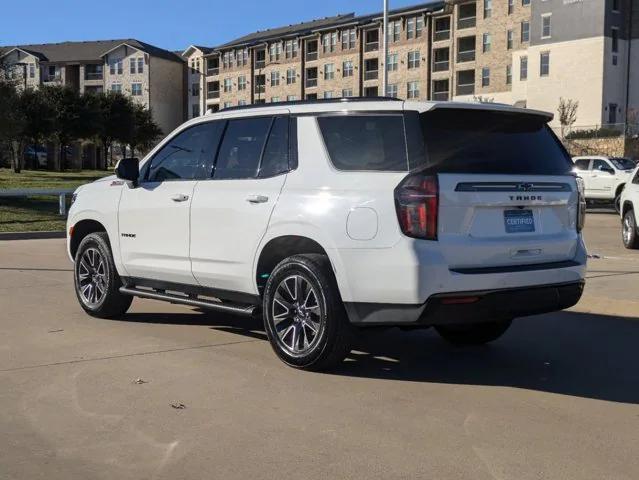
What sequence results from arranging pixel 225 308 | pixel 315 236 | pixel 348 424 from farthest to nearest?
1. pixel 225 308
2. pixel 315 236
3. pixel 348 424

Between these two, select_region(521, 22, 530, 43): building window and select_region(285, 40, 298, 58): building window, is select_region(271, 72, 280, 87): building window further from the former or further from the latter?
select_region(521, 22, 530, 43): building window

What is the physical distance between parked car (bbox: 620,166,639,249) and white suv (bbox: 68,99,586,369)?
890cm

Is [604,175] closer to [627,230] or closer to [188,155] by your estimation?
[627,230]

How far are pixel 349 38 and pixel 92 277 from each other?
74333 millimetres

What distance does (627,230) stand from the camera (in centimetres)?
1538

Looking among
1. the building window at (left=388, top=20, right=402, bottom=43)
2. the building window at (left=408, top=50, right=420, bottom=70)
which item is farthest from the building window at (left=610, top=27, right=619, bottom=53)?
the building window at (left=388, top=20, right=402, bottom=43)

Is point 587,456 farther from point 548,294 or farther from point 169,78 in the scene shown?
point 169,78

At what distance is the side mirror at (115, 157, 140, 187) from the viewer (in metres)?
7.61

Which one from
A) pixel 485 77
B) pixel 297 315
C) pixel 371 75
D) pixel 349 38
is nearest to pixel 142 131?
pixel 349 38

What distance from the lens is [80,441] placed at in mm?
4520

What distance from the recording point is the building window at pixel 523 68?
64.4 meters

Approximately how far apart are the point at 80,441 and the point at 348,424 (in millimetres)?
1540

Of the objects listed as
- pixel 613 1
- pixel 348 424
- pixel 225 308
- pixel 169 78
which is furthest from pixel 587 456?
pixel 169 78

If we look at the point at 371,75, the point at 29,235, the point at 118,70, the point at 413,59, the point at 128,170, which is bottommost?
the point at 29,235
